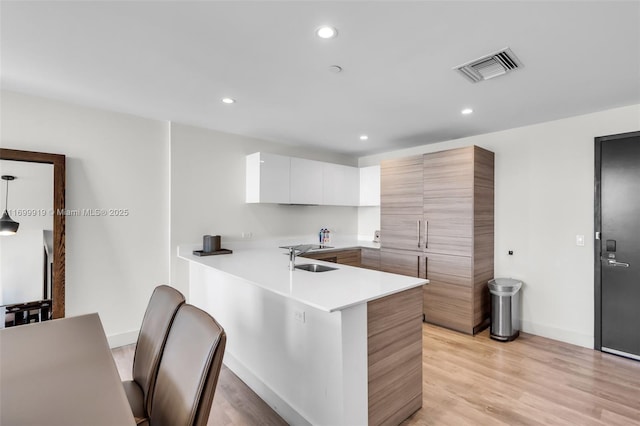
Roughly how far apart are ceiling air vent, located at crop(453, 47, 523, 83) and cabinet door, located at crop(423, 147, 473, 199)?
130 cm

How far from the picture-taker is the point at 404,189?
4.04 meters

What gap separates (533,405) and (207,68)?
3337 mm

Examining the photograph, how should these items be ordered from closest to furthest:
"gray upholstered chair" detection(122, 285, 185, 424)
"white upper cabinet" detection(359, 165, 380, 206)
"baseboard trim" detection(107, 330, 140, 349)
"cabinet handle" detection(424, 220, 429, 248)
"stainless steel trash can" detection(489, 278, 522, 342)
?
"gray upholstered chair" detection(122, 285, 185, 424) → "baseboard trim" detection(107, 330, 140, 349) → "stainless steel trash can" detection(489, 278, 522, 342) → "cabinet handle" detection(424, 220, 429, 248) → "white upper cabinet" detection(359, 165, 380, 206)

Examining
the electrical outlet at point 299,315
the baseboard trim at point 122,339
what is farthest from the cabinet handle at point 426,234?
the baseboard trim at point 122,339

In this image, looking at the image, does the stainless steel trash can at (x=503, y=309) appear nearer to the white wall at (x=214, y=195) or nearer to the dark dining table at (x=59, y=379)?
the white wall at (x=214, y=195)

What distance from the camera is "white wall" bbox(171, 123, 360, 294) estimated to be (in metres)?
3.49

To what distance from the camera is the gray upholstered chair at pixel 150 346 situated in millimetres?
1456

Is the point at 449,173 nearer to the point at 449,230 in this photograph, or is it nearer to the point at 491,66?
the point at 449,230

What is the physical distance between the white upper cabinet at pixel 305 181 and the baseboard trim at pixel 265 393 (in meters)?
2.19

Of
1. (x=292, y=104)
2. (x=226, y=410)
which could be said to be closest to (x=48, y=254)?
(x=226, y=410)

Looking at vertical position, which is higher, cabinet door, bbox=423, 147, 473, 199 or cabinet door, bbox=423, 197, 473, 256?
cabinet door, bbox=423, 147, 473, 199

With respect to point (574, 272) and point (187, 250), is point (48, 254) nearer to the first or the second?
point (187, 250)

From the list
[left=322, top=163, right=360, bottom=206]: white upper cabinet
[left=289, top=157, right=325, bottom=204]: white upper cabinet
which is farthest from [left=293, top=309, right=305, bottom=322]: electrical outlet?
[left=322, top=163, right=360, bottom=206]: white upper cabinet

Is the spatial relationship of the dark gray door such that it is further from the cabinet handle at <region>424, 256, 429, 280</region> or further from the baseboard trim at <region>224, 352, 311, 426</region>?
the baseboard trim at <region>224, 352, 311, 426</region>
